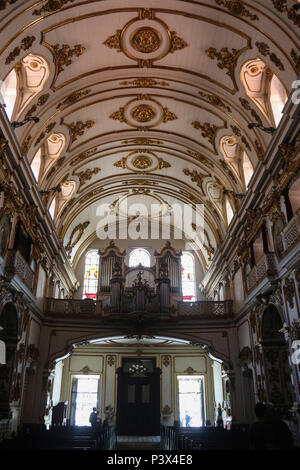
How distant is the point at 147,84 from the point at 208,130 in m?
3.32

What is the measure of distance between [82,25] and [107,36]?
38.0 inches

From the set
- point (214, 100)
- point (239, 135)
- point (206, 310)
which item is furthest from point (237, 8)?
point (206, 310)

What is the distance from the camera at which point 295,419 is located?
9.84m

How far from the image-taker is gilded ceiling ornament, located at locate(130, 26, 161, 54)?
41.2 feet

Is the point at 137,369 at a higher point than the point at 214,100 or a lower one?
lower

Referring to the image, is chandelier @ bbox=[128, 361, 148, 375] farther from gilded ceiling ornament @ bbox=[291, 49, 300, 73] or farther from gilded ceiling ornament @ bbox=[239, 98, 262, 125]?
gilded ceiling ornament @ bbox=[291, 49, 300, 73]

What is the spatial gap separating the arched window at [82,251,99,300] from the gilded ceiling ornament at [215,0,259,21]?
17.8 meters

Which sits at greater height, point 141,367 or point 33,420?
point 141,367

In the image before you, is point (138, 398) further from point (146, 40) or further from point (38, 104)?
point (146, 40)

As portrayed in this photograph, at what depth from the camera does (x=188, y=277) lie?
25.0 metres

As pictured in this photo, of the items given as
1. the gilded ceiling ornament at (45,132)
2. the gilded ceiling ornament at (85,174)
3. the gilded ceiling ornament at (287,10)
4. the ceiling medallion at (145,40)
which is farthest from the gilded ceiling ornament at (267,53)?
the gilded ceiling ornament at (85,174)

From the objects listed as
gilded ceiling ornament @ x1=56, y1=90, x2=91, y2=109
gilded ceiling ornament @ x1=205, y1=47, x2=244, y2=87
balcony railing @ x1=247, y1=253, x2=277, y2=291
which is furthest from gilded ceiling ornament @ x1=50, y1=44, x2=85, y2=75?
balcony railing @ x1=247, y1=253, x2=277, y2=291
